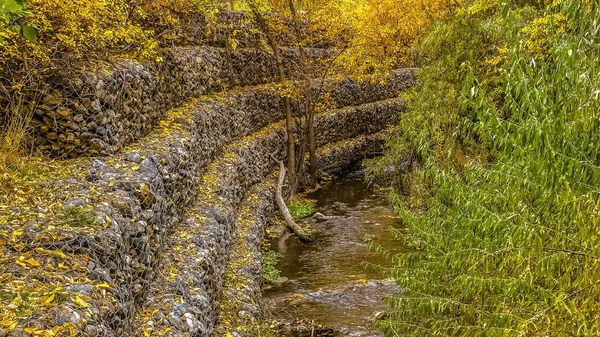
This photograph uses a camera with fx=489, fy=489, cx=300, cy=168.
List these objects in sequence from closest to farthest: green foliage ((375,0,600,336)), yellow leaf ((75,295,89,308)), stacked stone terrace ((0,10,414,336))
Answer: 1. green foliage ((375,0,600,336))
2. yellow leaf ((75,295,89,308))
3. stacked stone terrace ((0,10,414,336))

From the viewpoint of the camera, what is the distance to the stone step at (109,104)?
8.61 meters

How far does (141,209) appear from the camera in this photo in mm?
7930

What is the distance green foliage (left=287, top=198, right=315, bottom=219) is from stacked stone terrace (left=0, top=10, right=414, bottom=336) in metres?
1.21

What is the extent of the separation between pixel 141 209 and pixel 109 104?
2597 mm

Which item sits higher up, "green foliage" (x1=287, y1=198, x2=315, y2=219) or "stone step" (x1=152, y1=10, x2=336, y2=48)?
"stone step" (x1=152, y1=10, x2=336, y2=48)

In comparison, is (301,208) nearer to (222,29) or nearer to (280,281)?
(280,281)

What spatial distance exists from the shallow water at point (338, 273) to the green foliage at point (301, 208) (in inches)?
16.3

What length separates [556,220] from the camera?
4.50 metres

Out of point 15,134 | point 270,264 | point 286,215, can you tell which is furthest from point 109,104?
point 286,215

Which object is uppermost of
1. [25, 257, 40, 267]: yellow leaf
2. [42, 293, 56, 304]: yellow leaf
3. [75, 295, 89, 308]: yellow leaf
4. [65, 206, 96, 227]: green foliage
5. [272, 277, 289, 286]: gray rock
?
[65, 206, 96, 227]: green foliage

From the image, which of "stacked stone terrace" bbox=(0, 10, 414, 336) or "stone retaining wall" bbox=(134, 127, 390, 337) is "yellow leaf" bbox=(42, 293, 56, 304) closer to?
"stacked stone terrace" bbox=(0, 10, 414, 336)

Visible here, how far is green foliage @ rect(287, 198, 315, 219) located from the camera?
18.2 meters

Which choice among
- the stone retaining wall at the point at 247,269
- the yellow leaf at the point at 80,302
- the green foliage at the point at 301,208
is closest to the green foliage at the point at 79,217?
the yellow leaf at the point at 80,302

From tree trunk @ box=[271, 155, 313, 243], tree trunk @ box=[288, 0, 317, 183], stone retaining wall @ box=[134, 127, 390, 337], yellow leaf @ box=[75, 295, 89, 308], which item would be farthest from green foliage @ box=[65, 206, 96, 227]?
tree trunk @ box=[288, 0, 317, 183]
